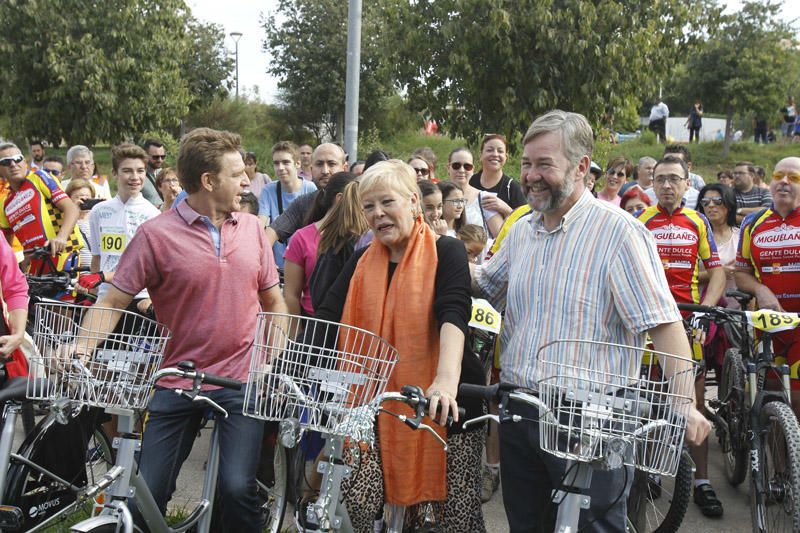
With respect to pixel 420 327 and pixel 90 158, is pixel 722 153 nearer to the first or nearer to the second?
pixel 90 158

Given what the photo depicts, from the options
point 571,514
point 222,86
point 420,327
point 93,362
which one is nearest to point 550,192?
point 420,327

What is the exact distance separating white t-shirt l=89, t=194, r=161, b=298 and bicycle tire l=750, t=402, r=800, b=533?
175 inches

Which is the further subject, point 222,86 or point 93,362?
point 222,86

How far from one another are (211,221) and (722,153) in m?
28.2

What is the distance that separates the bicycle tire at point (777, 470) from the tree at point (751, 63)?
80.3 feet

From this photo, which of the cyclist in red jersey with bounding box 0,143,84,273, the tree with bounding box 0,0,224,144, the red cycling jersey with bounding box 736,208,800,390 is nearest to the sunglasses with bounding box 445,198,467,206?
the red cycling jersey with bounding box 736,208,800,390

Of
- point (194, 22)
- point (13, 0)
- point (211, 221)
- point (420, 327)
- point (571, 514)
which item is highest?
point (194, 22)

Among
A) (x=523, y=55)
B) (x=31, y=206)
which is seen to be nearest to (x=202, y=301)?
(x=31, y=206)

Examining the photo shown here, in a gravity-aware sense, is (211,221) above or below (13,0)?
below

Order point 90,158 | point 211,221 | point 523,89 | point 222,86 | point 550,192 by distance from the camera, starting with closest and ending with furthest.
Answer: point 550,192
point 211,221
point 90,158
point 523,89
point 222,86

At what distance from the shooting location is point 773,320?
16.2ft

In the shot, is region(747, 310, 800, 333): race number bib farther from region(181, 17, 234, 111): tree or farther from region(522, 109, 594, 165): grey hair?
region(181, 17, 234, 111): tree

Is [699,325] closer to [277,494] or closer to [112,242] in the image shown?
[277,494]

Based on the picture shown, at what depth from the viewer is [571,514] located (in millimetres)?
2803
